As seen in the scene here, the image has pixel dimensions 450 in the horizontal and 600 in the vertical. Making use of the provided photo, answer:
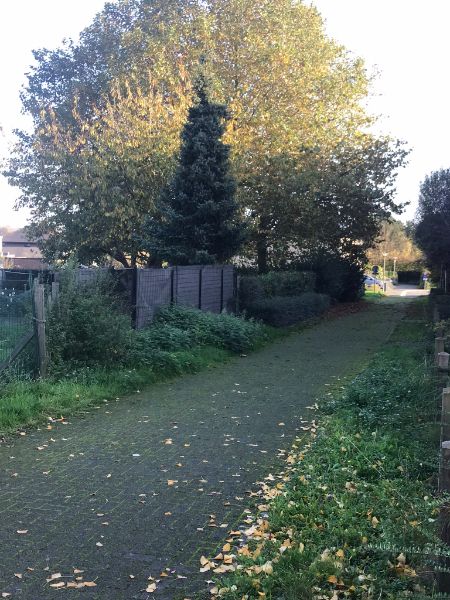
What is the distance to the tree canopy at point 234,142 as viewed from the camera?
23391 millimetres

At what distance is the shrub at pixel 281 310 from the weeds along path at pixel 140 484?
8800mm

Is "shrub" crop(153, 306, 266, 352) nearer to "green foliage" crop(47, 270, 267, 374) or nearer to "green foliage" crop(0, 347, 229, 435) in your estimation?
"green foliage" crop(47, 270, 267, 374)

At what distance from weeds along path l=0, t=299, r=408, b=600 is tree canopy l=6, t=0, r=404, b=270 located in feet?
47.4

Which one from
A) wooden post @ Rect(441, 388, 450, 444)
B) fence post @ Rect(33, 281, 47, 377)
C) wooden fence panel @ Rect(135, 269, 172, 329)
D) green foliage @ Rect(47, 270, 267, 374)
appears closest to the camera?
wooden post @ Rect(441, 388, 450, 444)

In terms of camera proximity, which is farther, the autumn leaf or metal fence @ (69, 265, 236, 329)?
metal fence @ (69, 265, 236, 329)

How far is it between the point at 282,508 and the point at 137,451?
2.21 metres

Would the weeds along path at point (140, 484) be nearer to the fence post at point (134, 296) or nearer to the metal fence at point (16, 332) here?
the metal fence at point (16, 332)

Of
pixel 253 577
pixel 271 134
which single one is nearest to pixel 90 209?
pixel 271 134

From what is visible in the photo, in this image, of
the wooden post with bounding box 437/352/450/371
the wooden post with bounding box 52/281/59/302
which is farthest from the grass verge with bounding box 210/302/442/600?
the wooden post with bounding box 52/281/59/302

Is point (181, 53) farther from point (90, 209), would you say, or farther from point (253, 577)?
point (253, 577)

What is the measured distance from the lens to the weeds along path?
3.99 m

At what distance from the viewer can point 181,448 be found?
6727 mm

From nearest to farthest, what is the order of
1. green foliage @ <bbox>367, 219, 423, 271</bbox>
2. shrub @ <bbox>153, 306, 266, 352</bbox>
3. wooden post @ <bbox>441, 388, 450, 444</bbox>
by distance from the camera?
wooden post @ <bbox>441, 388, 450, 444</bbox>
shrub @ <bbox>153, 306, 266, 352</bbox>
green foliage @ <bbox>367, 219, 423, 271</bbox>

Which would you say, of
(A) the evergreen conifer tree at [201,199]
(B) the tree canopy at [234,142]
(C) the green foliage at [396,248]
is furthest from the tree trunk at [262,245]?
(C) the green foliage at [396,248]
